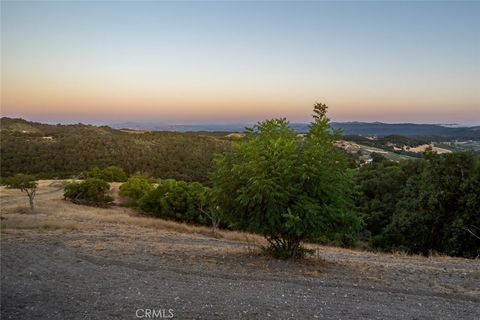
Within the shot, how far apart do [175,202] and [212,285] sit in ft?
102

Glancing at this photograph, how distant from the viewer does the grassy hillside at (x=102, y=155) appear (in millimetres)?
69062

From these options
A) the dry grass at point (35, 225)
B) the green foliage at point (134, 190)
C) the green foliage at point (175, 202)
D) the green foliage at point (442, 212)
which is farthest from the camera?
the green foliage at point (134, 190)

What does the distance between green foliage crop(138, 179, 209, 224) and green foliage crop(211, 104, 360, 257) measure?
84.7ft

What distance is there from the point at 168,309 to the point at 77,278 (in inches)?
134

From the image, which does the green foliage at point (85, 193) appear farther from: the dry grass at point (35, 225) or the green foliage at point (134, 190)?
the dry grass at point (35, 225)

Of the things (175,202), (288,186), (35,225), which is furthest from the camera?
(175,202)

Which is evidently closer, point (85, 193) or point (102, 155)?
point (85, 193)

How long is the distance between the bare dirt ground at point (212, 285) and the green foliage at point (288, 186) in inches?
50.1

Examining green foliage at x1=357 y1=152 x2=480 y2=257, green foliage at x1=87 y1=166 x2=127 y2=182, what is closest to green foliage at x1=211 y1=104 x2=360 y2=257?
green foliage at x1=357 y1=152 x2=480 y2=257

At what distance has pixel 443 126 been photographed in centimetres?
16488

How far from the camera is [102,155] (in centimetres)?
7856

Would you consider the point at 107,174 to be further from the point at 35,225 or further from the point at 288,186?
the point at 288,186

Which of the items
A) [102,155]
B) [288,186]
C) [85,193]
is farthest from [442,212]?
[102,155]

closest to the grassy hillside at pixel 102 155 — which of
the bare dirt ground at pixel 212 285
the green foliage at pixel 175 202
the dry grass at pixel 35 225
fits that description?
the green foliage at pixel 175 202
